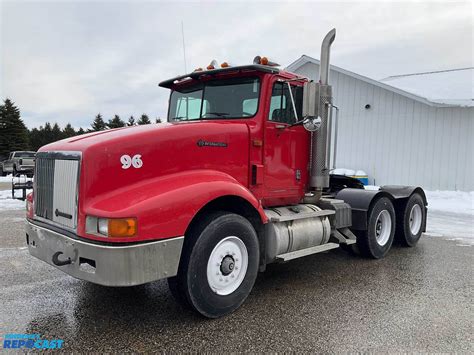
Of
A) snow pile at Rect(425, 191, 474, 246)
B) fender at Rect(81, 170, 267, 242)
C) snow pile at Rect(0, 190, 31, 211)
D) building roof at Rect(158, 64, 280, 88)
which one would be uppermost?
building roof at Rect(158, 64, 280, 88)

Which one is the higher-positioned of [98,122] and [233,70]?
[98,122]

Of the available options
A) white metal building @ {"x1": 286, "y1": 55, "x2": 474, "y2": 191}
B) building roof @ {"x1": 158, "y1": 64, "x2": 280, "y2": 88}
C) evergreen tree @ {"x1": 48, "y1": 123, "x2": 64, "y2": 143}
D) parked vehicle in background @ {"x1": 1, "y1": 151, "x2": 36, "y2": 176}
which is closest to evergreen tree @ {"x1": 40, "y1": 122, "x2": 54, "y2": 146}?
evergreen tree @ {"x1": 48, "y1": 123, "x2": 64, "y2": 143}

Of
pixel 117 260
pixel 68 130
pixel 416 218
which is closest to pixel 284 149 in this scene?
pixel 117 260

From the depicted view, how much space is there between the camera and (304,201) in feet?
17.7

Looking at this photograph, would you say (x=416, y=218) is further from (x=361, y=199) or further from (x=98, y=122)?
(x=98, y=122)

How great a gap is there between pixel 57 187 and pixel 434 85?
17924 mm

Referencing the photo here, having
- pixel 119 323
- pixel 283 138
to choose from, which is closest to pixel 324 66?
pixel 283 138

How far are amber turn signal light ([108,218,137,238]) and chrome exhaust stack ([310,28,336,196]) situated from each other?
2928 mm

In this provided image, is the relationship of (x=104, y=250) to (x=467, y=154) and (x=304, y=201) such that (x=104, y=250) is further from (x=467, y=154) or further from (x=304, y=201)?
(x=467, y=154)

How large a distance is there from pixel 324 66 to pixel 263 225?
230 centimetres

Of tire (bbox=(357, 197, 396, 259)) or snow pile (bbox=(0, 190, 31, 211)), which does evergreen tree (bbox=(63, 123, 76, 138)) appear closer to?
snow pile (bbox=(0, 190, 31, 211))

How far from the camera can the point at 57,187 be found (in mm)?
3658

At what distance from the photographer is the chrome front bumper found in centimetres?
308

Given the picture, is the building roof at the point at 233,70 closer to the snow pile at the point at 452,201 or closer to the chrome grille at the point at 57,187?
the chrome grille at the point at 57,187
